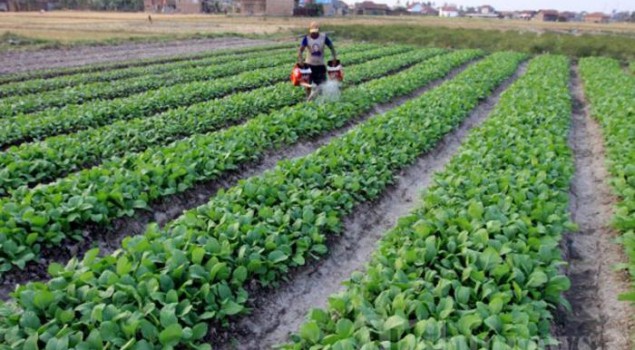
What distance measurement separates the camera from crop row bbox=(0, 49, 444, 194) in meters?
6.89

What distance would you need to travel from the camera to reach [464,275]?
13.1 ft

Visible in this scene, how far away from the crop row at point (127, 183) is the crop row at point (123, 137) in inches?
34.2

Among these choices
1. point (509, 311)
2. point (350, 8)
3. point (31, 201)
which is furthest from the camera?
point (350, 8)

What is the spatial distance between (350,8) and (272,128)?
104 metres

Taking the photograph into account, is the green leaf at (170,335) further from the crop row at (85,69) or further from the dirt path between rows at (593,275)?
the crop row at (85,69)

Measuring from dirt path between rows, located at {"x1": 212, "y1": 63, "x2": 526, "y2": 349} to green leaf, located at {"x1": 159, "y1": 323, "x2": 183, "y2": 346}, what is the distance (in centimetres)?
67

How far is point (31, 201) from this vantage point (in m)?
5.35

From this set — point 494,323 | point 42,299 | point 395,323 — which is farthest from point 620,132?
point 42,299

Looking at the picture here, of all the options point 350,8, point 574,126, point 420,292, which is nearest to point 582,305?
point 420,292

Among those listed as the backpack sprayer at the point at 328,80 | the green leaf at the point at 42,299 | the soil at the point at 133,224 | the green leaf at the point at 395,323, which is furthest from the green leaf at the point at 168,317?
the backpack sprayer at the point at 328,80

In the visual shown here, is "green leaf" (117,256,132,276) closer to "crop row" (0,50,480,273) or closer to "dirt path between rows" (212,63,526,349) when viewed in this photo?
"dirt path between rows" (212,63,526,349)

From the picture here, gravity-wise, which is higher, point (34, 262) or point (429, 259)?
point (429, 259)

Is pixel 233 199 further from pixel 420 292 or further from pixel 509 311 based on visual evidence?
pixel 509 311

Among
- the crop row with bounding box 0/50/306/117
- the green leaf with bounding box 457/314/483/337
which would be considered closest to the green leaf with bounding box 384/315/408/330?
the green leaf with bounding box 457/314/483/337
